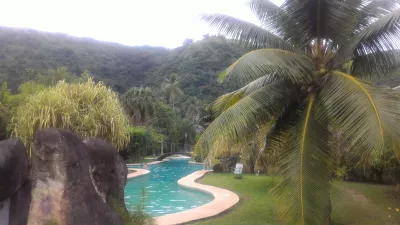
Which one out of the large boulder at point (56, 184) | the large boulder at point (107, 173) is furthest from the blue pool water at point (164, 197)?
the large boulder at point (56, 184)

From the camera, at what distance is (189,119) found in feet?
150

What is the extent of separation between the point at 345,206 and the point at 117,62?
168 ft

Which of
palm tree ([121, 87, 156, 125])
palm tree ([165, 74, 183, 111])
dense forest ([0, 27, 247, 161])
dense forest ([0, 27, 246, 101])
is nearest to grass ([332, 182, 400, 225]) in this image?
dense forest ([0, 27, 247, 161])

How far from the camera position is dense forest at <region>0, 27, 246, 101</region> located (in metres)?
38.9

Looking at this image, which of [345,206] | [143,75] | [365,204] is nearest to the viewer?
A: [345,206]

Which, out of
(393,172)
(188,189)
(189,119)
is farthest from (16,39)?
(393,172)

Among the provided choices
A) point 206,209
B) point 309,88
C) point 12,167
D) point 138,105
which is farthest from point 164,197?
point 138,105

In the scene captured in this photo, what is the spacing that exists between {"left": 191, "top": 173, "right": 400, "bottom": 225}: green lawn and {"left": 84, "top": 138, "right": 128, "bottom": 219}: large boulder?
2.80 metres

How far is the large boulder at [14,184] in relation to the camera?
15.4 feet

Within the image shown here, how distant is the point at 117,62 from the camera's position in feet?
188

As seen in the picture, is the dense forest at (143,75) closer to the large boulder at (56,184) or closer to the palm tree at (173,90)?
the palm tree at (173,90)

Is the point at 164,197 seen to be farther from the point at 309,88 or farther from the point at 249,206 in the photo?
the point at 309,88

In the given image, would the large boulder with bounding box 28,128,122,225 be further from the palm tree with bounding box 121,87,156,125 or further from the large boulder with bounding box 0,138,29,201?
the palm tree with bounding box 121,87,156,125

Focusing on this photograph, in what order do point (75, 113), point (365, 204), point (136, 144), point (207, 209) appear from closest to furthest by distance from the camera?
point (75, 113) → point (207, 209) → point (365, 204) → point (136, 144)
